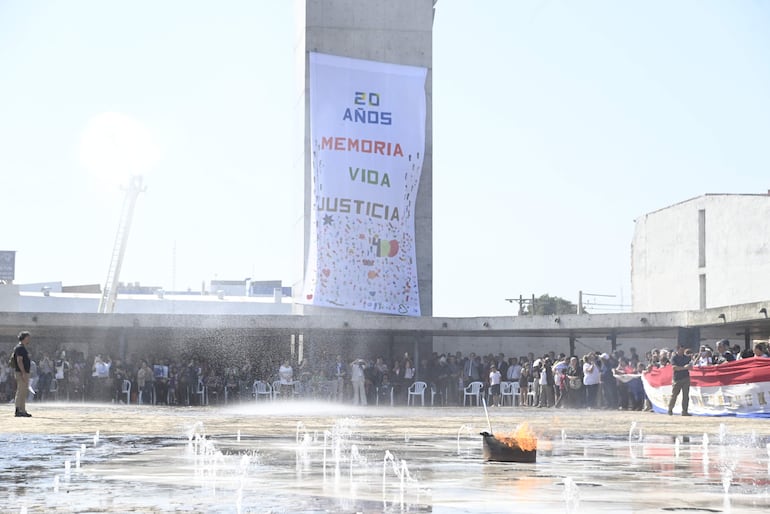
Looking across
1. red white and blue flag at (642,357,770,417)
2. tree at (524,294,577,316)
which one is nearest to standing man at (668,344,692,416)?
red white and blue flag at (642,357,770,417)

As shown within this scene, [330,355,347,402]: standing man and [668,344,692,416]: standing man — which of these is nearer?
[668,344,692,416]: standing man

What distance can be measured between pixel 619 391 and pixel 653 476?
2405 cm

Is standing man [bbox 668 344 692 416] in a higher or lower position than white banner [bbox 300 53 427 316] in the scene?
lower

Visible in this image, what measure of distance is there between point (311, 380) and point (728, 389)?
16.5 meters

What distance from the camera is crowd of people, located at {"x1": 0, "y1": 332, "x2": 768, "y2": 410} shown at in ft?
126

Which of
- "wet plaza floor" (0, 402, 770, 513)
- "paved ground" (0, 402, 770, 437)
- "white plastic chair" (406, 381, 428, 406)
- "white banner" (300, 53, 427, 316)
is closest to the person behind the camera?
"wet plaza floor" (0, 402, 770, 513)

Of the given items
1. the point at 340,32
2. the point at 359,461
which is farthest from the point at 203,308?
the point at 359,461

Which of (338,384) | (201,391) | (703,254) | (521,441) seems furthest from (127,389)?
(703,254)

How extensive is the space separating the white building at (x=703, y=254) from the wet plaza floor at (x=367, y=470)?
31.4m

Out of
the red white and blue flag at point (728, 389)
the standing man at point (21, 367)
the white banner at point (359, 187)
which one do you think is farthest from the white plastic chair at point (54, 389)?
the red white and blue flag at point (728, 389)

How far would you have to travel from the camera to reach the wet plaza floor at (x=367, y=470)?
9.30m

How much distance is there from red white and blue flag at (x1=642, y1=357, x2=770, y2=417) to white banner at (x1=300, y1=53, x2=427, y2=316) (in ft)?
62.3

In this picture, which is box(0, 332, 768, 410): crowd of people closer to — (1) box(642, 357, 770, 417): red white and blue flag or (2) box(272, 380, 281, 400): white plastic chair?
(2) box(272, 380, 281, 400): white plastic chair

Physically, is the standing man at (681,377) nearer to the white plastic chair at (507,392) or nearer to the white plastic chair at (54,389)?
the white plastic chair at (507,392)
